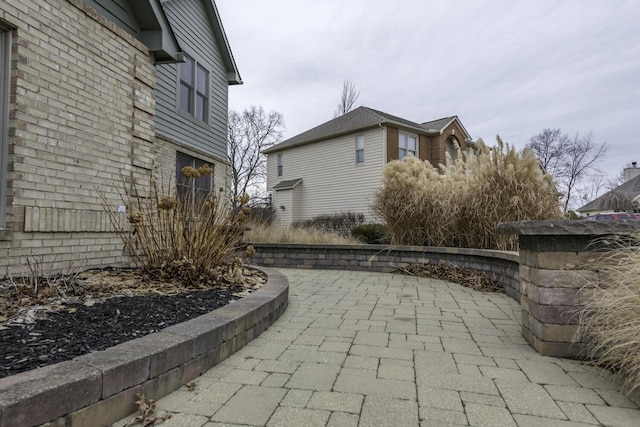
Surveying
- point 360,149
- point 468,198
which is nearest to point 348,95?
point 360,149

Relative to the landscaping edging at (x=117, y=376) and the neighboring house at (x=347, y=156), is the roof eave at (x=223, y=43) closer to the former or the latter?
the neighboring house at (x=347, y=156)

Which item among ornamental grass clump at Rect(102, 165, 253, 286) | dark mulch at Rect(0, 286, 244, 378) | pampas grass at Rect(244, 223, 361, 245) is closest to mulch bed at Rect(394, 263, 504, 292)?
pampas grass at Rect(244, 223, 361, 245)

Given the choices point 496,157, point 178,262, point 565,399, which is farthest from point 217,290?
point 496,157

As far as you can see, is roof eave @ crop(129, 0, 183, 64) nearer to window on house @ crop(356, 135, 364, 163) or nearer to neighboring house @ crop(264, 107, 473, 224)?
neighboring house @ crop(264, 107, 473, 224)

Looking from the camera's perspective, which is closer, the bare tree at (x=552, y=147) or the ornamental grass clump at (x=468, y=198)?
the ornamental grass clump at (x=468, y=198)

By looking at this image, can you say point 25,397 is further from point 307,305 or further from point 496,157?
point 496,157

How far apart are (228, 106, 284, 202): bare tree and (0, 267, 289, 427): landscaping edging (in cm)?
2682

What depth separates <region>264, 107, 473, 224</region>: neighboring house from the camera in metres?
16.3

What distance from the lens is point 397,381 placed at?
212 centimetres

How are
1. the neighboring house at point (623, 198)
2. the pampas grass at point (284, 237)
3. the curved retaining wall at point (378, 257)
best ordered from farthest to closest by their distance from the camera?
1. the neighboring house at point (623, 198)
2. the pampas grass at point (284, 237)
3. the curved retaining wall at point (378, 257)

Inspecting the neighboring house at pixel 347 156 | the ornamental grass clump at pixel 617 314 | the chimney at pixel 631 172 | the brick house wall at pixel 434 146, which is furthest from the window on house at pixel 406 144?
the chimney at pixel 631 172

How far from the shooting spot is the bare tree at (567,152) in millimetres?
28625

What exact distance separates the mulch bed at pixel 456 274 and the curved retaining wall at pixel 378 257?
77 millimetres

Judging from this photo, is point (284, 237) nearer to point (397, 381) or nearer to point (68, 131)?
point (68, 131)
